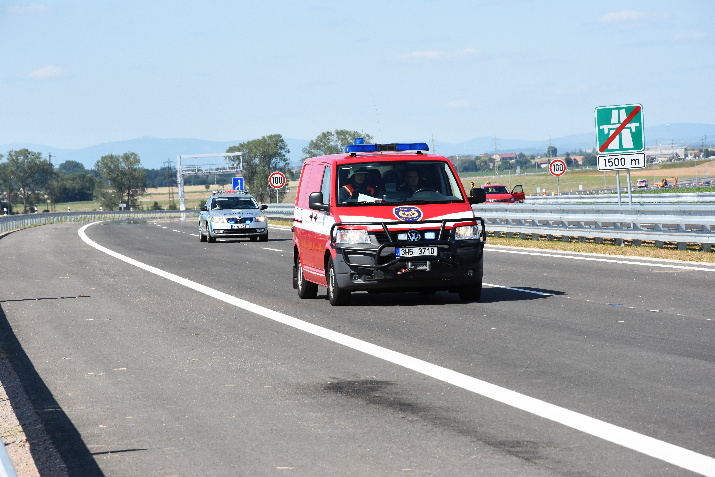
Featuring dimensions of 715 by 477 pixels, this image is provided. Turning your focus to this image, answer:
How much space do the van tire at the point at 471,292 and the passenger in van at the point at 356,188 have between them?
166 centimetres

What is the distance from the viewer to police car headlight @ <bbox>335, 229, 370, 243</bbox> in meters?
13.9

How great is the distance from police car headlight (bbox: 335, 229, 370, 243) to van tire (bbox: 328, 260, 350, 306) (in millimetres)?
354

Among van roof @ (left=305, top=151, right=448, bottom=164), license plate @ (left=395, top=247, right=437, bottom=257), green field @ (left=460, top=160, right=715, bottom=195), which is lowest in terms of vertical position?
green field @ (left=460, top=160, right=715, bottom=195)

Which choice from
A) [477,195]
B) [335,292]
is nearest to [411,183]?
[477,195]

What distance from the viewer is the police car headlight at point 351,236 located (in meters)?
13.9

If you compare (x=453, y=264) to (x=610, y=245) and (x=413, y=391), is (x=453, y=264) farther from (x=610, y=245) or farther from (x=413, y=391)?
(x=610, y=245)

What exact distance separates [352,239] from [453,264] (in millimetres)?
1261

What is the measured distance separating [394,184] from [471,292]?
5.50 feet

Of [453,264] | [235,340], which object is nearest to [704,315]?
[453,264]

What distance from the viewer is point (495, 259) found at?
2294 centimetres

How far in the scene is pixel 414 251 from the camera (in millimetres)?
13844

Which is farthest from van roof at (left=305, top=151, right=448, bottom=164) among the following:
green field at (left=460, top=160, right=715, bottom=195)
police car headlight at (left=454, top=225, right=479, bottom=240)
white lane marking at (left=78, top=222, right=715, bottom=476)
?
green field at (left=460, top=160, right=715, bottom=195)

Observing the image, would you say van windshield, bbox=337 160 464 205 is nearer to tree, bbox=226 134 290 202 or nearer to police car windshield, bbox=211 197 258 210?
police car windshield, bbox=211 197 258 210

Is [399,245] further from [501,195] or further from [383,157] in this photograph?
[501,195]
